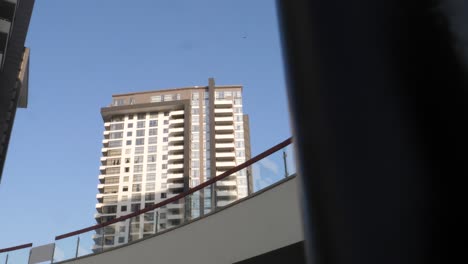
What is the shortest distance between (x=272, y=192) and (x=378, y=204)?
6495mm

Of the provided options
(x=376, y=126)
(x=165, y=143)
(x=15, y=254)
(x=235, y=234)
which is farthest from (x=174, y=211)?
(x=165, y=143)

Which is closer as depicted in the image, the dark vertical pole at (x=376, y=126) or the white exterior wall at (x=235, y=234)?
the dark vertical pole at (x=376, y=126)

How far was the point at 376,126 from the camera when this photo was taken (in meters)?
0.46

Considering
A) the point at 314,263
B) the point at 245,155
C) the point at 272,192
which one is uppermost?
the point at 245,155

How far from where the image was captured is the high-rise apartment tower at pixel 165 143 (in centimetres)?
8988

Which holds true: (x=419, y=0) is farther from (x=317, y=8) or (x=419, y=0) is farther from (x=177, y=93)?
(x=177, y=93)

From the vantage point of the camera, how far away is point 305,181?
0.51 meters

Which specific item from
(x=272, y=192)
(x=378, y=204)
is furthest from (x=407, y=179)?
(x=272, y=192)

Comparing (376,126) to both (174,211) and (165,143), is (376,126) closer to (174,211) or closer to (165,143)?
(174,211)

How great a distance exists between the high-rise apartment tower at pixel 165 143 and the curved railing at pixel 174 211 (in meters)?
78.0

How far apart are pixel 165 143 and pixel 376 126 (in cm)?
9537

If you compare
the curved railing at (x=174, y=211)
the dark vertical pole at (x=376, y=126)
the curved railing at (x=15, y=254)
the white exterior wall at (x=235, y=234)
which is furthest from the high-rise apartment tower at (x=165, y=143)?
the dark vertical pole at (x=376, y=126)

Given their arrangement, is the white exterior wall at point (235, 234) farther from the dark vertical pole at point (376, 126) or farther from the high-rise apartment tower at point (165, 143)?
the high-rise apartment tower at point (165, 143)

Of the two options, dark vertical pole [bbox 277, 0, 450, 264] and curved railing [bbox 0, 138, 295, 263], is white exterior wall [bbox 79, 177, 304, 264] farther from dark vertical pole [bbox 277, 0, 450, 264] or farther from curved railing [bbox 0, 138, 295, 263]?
dark vertical pole [bbox 277, 0, 450, 264]
